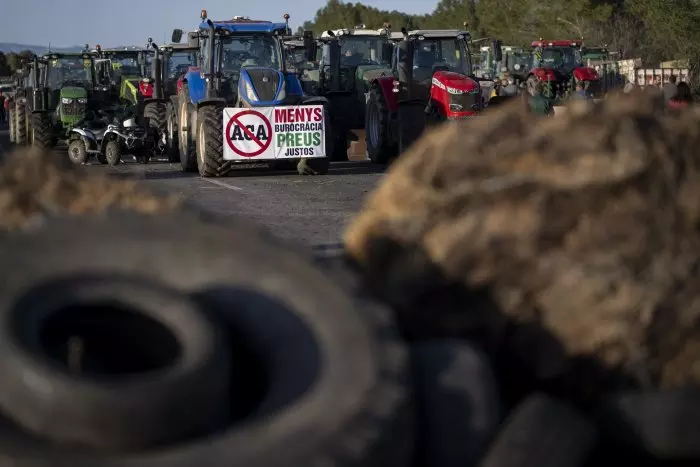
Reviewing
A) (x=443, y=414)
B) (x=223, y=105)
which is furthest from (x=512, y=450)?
(x=223, y=105)

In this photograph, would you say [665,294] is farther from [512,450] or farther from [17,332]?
[17,332]

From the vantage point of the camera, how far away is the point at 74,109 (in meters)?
27.1

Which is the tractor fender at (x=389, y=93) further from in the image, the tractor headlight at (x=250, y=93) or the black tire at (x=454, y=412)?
the black tire at (x=454, y=412)

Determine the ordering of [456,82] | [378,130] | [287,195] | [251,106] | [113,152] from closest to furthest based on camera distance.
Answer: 1. [287,195]
2. [251,106]
3. [456,82]
4. [378,130]
5. [113,152]

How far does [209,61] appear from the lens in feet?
66.9

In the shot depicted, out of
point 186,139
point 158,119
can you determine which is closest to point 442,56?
point 186,139

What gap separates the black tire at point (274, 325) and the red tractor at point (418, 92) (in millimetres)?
17884

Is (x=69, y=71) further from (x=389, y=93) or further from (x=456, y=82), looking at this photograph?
(x=456, y=82)

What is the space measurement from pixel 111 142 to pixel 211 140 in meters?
5.23

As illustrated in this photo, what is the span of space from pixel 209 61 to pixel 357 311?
689 inches

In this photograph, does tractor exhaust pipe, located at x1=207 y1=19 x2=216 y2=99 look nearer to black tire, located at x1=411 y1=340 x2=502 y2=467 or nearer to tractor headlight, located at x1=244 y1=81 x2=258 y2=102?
tractor headlight, located at x1=244 y1=81 x2=258 y2=102

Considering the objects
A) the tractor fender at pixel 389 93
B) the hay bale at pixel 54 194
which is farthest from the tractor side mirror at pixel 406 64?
the hay bale at pixel 54 194

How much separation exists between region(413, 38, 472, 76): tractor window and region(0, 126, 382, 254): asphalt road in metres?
2.39

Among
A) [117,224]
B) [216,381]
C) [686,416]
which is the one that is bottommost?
[686,416]
